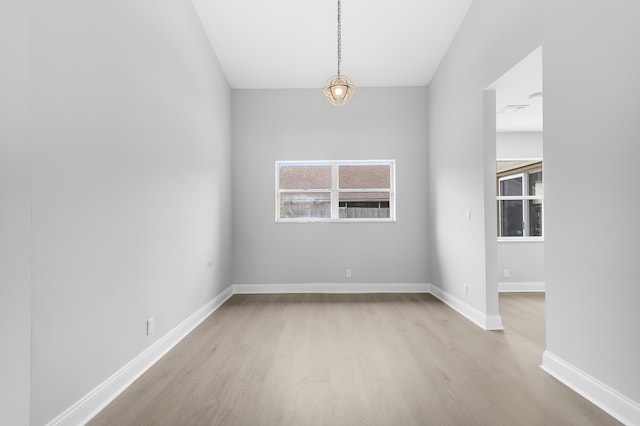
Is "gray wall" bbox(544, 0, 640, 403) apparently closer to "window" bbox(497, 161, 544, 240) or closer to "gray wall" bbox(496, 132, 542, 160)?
"window" bbox(497, 161, 544, 240)

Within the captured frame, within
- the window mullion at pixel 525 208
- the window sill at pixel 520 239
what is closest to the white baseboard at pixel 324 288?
the window sill at pixel 520 239

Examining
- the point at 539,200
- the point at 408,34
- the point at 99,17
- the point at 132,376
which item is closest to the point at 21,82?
the point at 99,17

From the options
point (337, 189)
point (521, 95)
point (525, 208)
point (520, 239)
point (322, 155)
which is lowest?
point (520, 239)

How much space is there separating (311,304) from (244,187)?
2.04 metres

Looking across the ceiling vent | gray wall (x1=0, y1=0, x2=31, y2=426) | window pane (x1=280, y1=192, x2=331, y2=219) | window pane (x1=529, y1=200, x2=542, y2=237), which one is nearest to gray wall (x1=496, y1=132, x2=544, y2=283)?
window pane (x1=529, y1=200, x2=542, y2=237)

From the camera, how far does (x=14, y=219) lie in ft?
4.46

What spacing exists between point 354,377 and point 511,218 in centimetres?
456

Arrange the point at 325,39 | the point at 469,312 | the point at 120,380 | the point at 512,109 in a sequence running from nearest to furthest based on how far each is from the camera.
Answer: the point at 120,380 < the point at 469,312 < the point at 325,39 < the point at 512,109

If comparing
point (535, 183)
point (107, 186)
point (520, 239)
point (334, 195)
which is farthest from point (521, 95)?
point (107, 186)

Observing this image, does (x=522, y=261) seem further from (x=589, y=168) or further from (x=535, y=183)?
(x=589, y=168)

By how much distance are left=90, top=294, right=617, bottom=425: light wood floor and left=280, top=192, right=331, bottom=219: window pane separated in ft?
5.89

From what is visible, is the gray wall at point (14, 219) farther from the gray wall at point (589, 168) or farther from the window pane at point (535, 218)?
the window pane at point (535, 218)

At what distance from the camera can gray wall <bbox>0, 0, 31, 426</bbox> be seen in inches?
51.1

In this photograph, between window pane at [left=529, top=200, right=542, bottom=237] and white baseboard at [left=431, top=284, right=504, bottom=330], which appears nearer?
white baseboard at [left=431, top=284, right=504, bottom=330]
